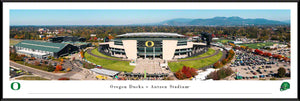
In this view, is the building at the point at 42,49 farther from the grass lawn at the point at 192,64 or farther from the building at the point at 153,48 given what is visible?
the grass lawn at the point at 192,64

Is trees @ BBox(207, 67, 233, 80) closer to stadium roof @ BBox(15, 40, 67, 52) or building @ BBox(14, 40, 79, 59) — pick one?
building @ BBox(14, 40, 79, 59)

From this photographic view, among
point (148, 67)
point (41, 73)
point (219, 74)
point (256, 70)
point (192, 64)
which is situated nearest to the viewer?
point (219, 74)

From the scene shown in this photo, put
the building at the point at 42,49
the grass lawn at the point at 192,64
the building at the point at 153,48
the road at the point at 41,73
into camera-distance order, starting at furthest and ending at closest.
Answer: the building at the point at 42,49 → the building at the point at 153,48 → the grass lawn at the point at 192,64 → the road at the point at 41,73

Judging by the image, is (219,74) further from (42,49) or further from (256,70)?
(42,49)

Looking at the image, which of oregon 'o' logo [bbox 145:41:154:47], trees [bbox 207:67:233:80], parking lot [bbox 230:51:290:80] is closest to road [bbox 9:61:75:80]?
oregon 'o' logo [bbox 145:41:154:47]

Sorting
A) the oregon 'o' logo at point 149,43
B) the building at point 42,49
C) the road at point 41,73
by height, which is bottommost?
the road at point 41,73

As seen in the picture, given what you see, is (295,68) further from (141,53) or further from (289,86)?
(141,53)

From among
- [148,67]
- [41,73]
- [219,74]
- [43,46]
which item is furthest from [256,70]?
[43,46]

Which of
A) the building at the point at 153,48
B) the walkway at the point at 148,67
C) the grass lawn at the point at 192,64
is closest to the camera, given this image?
the walkway at the point at 148,67

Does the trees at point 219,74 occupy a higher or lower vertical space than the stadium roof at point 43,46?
lower

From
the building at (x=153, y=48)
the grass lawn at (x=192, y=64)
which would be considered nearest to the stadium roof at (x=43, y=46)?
the building at (x=153, y=48)
